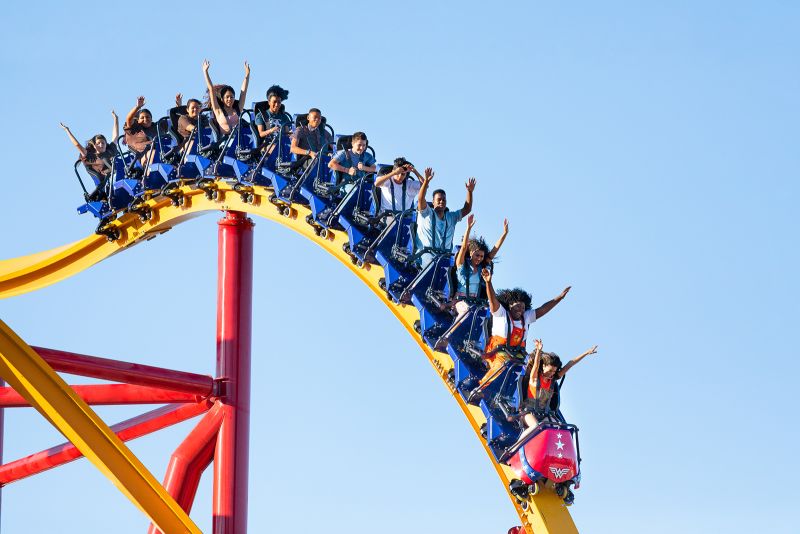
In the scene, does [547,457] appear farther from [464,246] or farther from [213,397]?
[213,397]

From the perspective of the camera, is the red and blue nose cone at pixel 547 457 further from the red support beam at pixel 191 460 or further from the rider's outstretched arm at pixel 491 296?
the red support beam at pixel 191 460

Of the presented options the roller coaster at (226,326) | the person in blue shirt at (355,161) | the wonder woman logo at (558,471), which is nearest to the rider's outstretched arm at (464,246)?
the roller coaster at (226,326)

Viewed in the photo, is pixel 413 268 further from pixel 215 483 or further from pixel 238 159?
pixel 215 483

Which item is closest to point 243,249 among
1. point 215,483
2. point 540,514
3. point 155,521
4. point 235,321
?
point 235,321

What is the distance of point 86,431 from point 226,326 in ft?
7.02

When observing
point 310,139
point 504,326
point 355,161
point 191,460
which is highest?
point 310,139

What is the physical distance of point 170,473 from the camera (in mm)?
13312

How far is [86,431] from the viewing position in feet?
38.7

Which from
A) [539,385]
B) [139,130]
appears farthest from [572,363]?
[139,130]

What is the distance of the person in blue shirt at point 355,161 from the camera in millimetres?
12500

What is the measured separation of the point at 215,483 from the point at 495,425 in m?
2.91

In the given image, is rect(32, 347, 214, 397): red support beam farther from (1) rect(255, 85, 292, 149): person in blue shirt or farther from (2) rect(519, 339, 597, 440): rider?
(2) rect(519, 339, 597, 440): rider

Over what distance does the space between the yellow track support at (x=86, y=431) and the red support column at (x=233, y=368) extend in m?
1.37

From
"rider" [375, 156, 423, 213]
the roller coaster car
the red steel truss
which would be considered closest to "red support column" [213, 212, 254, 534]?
the red steel truss
